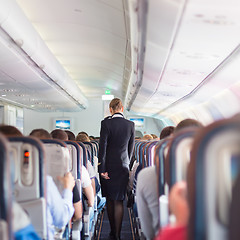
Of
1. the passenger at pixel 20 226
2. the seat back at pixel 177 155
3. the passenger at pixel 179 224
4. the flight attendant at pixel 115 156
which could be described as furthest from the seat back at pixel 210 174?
the flight attendant at pixel 115 156

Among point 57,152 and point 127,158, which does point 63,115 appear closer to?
point 127,158

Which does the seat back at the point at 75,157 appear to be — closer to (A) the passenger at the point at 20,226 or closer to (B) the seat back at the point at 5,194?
(A) the passenger at the point at 20,226

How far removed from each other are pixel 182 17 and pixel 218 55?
1643 mm

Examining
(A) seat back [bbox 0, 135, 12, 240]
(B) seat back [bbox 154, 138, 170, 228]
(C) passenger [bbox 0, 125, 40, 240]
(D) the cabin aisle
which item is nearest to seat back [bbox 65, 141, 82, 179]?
(B) seat back [bbox 154, 138, 170, 228]

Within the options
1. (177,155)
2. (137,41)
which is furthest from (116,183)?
(177,155)

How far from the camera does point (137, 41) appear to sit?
16.1ft

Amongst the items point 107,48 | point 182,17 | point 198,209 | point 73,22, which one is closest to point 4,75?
point 73,22

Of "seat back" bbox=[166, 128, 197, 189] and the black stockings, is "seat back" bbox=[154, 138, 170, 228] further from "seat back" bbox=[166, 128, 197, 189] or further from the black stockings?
the black stockings

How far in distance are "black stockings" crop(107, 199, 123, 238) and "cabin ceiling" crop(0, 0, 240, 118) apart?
2.16 meters

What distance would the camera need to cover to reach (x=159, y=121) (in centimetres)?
2350

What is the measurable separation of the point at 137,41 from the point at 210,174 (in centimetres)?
363

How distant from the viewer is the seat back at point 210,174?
1.46 m

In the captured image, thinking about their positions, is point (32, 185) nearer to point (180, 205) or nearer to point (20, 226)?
point (20, 226)

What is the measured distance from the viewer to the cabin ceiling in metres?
3.45
